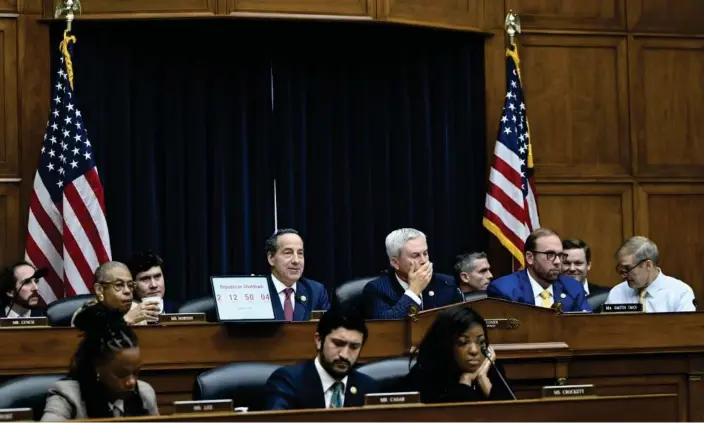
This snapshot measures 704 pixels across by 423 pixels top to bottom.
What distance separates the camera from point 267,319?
646cm

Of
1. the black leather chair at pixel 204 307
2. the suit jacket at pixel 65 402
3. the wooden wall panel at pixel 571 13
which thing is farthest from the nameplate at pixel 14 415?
the wooden wall panel at pixel 571 13

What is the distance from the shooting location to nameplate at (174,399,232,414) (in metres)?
4.61

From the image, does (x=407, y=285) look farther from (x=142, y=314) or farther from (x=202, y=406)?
(x=202, y=406)

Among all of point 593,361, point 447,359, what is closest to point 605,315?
point 593,361

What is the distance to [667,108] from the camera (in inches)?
392

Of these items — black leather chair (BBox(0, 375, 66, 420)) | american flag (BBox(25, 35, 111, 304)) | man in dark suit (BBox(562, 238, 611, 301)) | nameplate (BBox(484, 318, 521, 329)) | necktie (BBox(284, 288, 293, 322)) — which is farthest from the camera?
american flag (BBox(25, 35, 111, 304))

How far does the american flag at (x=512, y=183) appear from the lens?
30.5ft

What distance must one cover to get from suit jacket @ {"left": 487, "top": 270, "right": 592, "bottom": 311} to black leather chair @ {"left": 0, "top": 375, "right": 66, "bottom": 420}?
3.02 meters

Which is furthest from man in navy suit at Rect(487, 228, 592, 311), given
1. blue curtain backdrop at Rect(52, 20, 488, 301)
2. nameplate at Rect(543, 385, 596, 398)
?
nameplate at Rect(543, 385, 596, 398)

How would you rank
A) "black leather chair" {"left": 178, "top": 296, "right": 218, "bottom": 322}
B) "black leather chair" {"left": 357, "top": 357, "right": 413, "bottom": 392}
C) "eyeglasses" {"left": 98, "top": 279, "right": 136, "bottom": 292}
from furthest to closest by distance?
"black leather chair" {"left": 178, "top": 296, "right": 218, "bottom": 322} < "eyeglasses" {"left": 98, "top": 279, "right": 136, "bottom": 292} < "black leather chair" {"left": 357, "top": 357, "right": 413, "bottom": 392}

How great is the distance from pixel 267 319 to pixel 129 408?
5.51ft

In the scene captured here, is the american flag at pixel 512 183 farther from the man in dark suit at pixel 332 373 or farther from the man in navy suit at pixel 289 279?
the man in dark suit at pixel 332 373

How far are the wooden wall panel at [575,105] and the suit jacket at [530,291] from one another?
2301 millimetres

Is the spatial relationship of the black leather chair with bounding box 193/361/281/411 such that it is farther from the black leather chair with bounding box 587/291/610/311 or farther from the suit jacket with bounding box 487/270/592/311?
the black leather chair with bounding box 587/291/610/311
